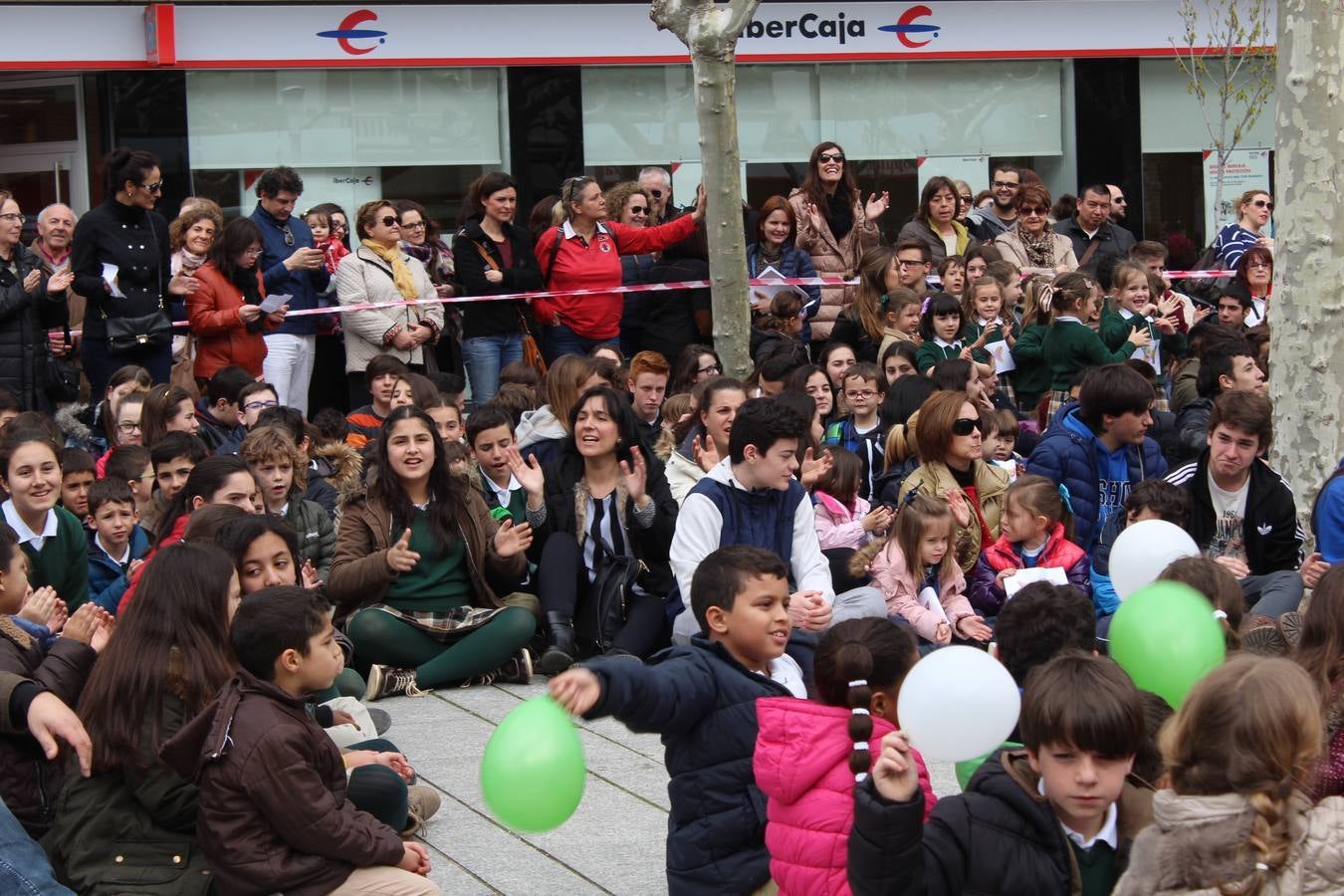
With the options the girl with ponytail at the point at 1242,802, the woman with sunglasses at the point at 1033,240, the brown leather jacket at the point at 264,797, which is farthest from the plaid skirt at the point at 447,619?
the woman with sunglasses at the point at 1033,240

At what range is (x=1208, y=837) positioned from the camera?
137 inches

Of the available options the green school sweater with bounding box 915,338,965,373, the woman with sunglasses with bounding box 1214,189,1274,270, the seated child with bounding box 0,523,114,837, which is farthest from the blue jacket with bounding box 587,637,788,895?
the woman with sunglasses with bounding box 1214,189,1274,270

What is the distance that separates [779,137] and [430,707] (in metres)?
12.1

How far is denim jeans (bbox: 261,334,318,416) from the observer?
1246 centimetres

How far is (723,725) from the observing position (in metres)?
4.69

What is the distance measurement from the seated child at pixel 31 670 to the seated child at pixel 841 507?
3.92 m

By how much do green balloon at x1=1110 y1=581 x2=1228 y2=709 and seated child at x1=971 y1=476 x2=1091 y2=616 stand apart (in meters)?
3.27

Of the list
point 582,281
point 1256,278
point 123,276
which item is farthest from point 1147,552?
point 1256,278

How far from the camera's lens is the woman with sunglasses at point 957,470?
877cm

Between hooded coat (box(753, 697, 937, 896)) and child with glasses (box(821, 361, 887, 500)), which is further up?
child with glasses (box(821, 361, 887, 500))

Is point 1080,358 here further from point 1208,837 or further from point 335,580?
point 1208,837

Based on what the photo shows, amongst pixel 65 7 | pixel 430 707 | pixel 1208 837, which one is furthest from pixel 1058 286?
pixel 65 7

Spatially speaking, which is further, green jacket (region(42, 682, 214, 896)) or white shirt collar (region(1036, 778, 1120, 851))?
green jacket (region(42, 682, 214, 896))

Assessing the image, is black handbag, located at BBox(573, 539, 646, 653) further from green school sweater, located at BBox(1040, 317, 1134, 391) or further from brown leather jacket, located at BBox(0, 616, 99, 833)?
green school sweater, located at BBox(1040, 317, 1134, 391)
